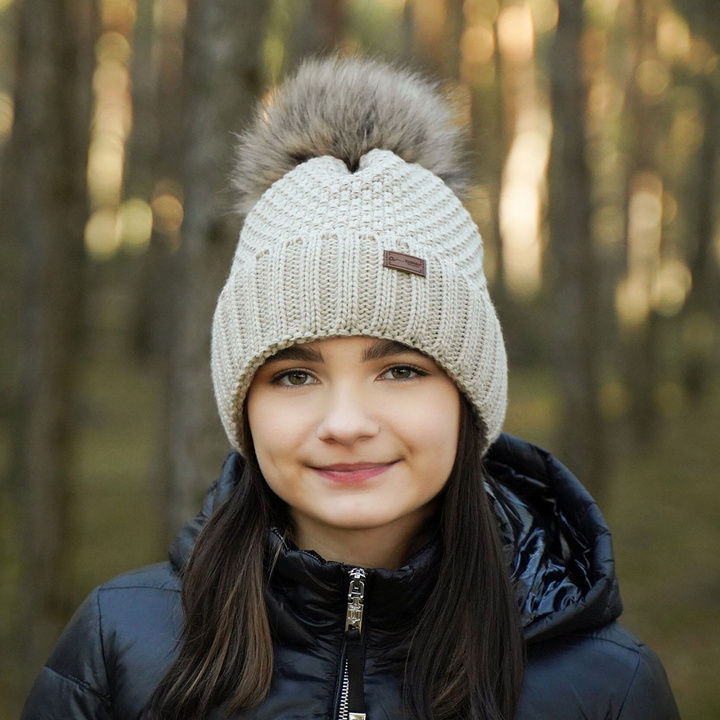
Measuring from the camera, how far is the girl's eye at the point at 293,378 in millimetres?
2053

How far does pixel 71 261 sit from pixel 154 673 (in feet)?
11.7

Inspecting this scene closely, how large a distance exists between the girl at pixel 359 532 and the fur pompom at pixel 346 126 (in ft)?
0.04

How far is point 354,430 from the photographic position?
1.89m

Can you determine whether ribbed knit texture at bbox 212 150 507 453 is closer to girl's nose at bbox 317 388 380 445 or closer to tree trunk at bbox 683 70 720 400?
girl's nose at bbox 317 388 380 445

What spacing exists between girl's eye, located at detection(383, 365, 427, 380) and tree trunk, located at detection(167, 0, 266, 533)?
1.49m

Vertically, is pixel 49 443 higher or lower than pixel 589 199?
lower

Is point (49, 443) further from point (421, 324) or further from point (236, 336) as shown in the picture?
point (421, 324)

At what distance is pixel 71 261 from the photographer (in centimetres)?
509

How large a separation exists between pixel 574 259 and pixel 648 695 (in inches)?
236

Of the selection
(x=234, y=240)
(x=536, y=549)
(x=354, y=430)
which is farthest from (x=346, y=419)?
(x=234, y=240)

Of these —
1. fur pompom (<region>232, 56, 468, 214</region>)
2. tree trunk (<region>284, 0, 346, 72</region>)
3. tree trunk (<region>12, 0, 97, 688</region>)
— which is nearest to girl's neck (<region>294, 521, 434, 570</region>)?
fur pompom (<region>232, 56, 468, 214</region>)

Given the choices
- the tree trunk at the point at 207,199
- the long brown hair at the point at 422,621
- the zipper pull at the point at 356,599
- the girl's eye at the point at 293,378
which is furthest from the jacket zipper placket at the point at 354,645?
the tree trunk at the point at 207,199

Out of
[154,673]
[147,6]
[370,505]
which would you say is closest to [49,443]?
[154,673]

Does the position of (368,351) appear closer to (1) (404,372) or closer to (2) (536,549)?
(1) (404,372)
